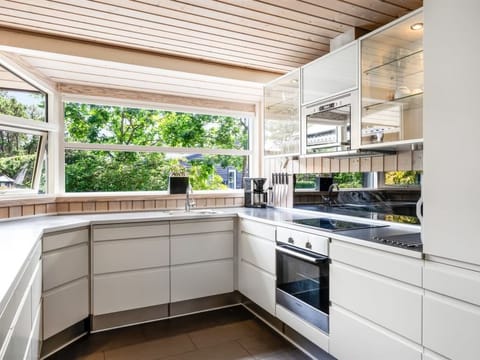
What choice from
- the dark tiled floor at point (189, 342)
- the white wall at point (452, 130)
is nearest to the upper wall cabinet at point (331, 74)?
the white wall at point (452, 130)

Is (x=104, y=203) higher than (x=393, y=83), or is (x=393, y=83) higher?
(x=393, y=83)

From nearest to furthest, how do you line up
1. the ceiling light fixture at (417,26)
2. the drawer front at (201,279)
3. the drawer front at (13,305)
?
the drawer front at (13,305) < the ceiling light fixture at (417,26) < the drawer front at (201,279)

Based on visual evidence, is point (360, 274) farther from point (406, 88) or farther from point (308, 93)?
point (308, 93)

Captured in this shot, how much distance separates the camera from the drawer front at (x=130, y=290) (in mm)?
2648

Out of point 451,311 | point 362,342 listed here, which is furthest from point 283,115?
point 451,311

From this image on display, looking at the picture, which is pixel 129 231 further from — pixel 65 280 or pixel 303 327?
pixel 303 327

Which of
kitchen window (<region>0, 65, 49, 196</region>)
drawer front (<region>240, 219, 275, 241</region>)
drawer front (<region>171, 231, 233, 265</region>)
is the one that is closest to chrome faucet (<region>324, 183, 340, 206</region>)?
drawer front (<region>240, 219, 275, 241</region>)

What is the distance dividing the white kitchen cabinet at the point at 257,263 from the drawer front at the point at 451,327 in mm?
1275

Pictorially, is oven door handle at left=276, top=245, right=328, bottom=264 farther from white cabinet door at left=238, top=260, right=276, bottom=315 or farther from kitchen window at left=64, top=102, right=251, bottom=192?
kitchen window at left=64, top=102, right=251, bottom=192

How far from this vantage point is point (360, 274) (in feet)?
5.90

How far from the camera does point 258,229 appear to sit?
9.23 feet

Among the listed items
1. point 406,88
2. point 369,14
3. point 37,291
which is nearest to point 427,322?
point 406,88

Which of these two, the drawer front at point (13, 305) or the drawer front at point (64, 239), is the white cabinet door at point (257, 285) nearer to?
the drawer front at point (64, 239)

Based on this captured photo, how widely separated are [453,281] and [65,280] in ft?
7.94
